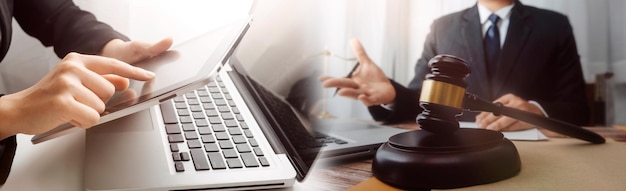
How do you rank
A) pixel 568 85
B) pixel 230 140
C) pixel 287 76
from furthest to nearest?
pixel 287 76 < pixel 230 140 < pixel 568 85

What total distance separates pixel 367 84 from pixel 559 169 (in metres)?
0.16

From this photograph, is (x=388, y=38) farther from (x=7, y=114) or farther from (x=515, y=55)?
(x=7, y=114)

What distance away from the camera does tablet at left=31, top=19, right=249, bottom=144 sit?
Result: 0.39 m

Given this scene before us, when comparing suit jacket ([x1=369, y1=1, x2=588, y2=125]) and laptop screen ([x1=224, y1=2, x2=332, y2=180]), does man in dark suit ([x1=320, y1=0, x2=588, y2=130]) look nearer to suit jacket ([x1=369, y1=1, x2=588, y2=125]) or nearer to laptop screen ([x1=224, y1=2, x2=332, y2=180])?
suit jacket ([x1=369, y1=1, x2=588, y2=125])

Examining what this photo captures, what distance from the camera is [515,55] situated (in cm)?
39

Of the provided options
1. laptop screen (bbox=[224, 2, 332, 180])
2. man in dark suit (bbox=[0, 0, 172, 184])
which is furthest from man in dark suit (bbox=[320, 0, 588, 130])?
man in dark suit (bbox=[0, 0, 172, 184])

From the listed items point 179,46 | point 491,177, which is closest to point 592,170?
point 491,177

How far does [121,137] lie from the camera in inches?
20.7

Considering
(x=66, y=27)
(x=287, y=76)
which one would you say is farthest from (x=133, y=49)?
(x=287, y=76)

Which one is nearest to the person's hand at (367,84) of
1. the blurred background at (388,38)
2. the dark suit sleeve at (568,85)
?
the blurred background at (388,38)

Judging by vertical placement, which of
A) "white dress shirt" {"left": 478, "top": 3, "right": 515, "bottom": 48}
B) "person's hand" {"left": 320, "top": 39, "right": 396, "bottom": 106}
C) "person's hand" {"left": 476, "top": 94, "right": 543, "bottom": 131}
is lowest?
"person's hand" {"left": 476, "top": 94, "right": 543, "bottom": 131}

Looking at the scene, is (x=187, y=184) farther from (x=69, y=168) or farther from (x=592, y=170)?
(x=592, y=170)

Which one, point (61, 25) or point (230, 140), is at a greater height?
point (61, 25)

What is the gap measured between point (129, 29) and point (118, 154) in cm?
14
